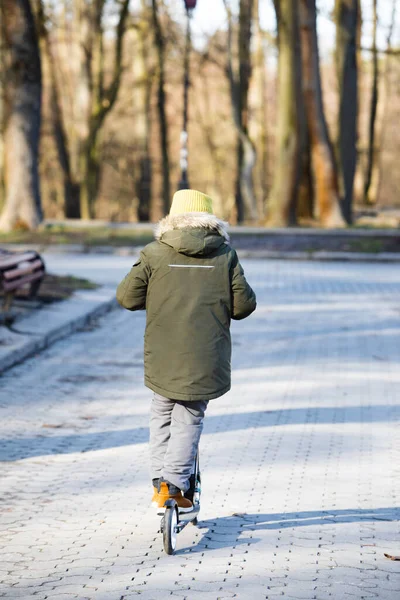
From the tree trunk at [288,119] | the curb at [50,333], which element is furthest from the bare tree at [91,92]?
the curb at [50,333]

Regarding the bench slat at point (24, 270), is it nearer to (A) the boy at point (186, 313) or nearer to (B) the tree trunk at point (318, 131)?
(A) the boy at point (186, 313)

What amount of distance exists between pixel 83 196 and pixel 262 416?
30.8 meters

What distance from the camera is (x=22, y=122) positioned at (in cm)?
2542

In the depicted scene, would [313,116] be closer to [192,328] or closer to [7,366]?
[7,366]

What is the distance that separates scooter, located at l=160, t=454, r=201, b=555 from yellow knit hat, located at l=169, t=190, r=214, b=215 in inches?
49.0

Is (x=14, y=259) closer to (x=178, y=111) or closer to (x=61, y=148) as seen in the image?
(x=61, y=148)

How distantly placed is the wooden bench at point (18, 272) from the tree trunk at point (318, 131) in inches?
636

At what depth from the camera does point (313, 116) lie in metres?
29.6

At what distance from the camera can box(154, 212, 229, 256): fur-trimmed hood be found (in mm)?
5207

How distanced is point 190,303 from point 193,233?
325 millimetres

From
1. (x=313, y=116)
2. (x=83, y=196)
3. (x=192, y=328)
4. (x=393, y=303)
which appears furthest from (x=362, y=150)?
(x=192, y=328)

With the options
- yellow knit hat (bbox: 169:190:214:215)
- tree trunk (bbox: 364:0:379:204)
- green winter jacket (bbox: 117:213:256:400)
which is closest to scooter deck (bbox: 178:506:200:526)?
green winter jacket (bbox: 117:213:256:400)

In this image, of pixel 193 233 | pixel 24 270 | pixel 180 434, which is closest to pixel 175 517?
pixel 180 434

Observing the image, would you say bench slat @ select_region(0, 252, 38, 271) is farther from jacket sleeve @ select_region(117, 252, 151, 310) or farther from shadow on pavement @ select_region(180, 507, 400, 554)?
jacket sleeve @ select_region(117, 252, 151, 310)
